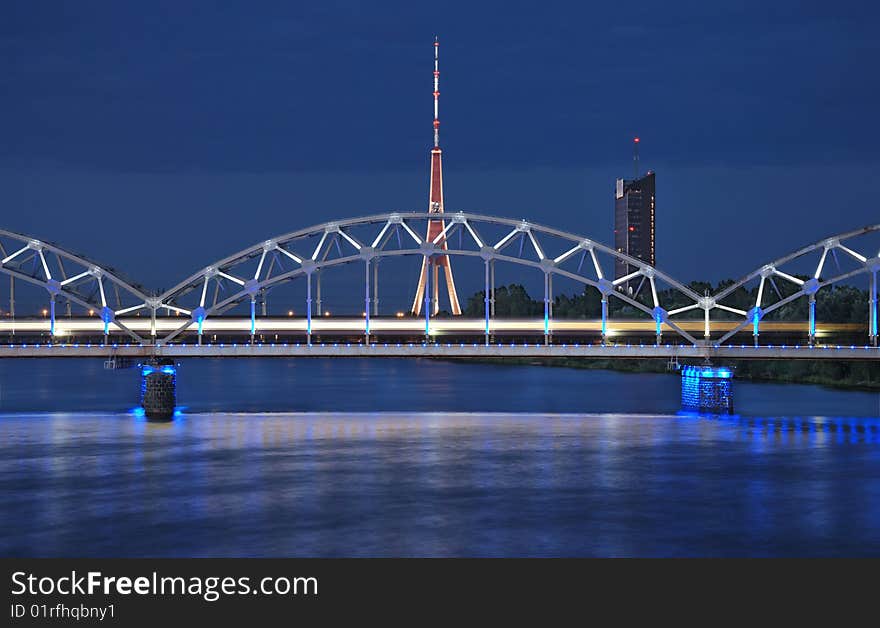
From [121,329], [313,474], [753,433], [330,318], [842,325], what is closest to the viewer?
[313,474]

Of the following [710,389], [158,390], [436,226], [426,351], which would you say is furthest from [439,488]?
[436,226]

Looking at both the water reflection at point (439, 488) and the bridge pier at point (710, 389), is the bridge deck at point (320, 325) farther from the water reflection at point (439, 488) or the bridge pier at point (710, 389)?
the water reflection at point (439, 488)

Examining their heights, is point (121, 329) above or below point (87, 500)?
above

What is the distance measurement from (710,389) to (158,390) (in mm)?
38718

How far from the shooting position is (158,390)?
290 feet

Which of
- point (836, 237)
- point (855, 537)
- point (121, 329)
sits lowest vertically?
point (855, 537)

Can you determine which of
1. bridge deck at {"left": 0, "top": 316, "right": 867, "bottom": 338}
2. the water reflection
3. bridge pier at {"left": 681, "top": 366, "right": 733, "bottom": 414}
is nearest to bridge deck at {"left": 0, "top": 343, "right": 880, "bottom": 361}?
bridge pier at {"left": 681, "top": 366, "right": 733, "bottom": 414}

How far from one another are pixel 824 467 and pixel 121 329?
55.2 meters

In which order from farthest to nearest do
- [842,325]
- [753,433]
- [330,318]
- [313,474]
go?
[842,325]
[330,318]
[753,433]
[313,474]

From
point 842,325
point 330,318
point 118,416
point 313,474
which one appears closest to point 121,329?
point 118,416

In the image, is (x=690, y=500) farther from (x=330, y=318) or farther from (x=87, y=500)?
(x=330, y=318)

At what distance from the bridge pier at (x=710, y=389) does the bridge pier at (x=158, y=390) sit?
3693cm

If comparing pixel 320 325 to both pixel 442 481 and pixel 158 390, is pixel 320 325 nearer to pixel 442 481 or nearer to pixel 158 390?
pixel 158 390

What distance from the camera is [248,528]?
43.1 m
